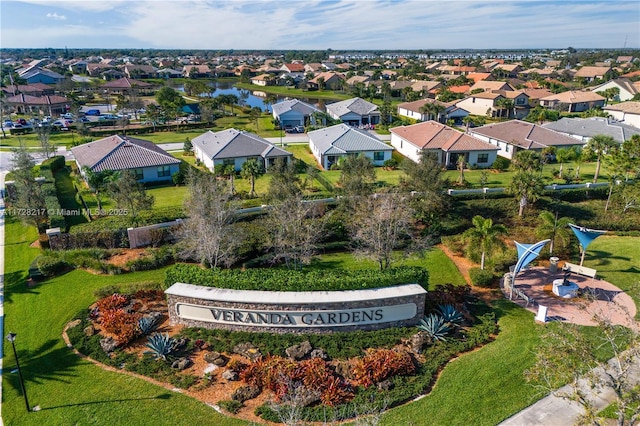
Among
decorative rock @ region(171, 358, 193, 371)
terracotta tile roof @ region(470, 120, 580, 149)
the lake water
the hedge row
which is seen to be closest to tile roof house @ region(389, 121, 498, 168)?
terracotta tile roof @ region(470, 120, 580, 149)

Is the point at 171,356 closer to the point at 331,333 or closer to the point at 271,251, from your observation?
the point at 331,333

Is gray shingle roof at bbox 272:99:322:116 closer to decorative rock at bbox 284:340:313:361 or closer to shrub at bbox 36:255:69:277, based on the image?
shrub at bbox 36:255:69:277

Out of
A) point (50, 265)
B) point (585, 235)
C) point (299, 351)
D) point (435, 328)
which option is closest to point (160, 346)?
point (299, 351)

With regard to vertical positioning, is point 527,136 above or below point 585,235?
above

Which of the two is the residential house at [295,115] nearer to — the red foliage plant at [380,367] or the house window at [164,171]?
the house window at [164,171]

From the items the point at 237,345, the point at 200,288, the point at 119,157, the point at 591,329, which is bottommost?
the point at 591,329

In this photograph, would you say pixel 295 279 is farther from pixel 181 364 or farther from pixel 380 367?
pixel 181 364

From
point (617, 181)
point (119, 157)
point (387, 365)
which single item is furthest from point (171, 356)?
point (617, 181)
